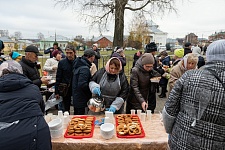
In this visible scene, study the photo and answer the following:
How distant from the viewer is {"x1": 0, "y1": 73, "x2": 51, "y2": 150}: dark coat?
126cm

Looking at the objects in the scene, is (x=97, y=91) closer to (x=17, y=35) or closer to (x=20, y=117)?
(x=20, y=117)

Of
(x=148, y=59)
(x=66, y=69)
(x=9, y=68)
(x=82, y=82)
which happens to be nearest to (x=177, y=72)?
(x=148, y=59)

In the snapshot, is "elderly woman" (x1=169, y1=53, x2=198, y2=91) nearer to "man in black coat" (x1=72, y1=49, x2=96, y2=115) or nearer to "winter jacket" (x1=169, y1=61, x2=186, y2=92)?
"winter jacket" (x1=169, y1=61, x2=186, y2=92)

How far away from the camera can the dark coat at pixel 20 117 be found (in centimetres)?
126

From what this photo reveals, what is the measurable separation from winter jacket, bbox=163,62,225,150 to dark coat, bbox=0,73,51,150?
987mm

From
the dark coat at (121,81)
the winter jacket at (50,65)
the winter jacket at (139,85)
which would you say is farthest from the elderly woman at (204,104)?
the winter jacket at (50,65)

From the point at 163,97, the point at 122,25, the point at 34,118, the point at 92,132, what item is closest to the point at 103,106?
the point at 92,132

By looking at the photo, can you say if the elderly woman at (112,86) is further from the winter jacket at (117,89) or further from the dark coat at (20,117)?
the dark coat at (20,117)

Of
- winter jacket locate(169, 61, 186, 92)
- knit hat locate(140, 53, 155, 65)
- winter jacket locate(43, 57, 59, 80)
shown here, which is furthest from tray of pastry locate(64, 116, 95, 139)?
winter jacket locate(43, 57, 59, 80)

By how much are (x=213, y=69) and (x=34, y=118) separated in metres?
1.26

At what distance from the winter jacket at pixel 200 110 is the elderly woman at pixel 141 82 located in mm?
1212

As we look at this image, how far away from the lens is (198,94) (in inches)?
46.8

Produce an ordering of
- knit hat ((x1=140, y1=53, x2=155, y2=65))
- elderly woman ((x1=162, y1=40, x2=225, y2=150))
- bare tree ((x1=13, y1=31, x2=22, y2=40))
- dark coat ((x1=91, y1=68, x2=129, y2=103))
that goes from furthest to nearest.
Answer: bare tree ((x1=13, y1=31, x2=22, y2=40)), knit hat ((x1=140, y1=53, x2=155, y2=65)), dark coat ((x1=91, y1=68, x2=129, y2=103)), elderly woman ((x1=162, y1=40, x2=225, y2=150))

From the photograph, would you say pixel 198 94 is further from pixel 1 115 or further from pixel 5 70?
pixel 5 70
